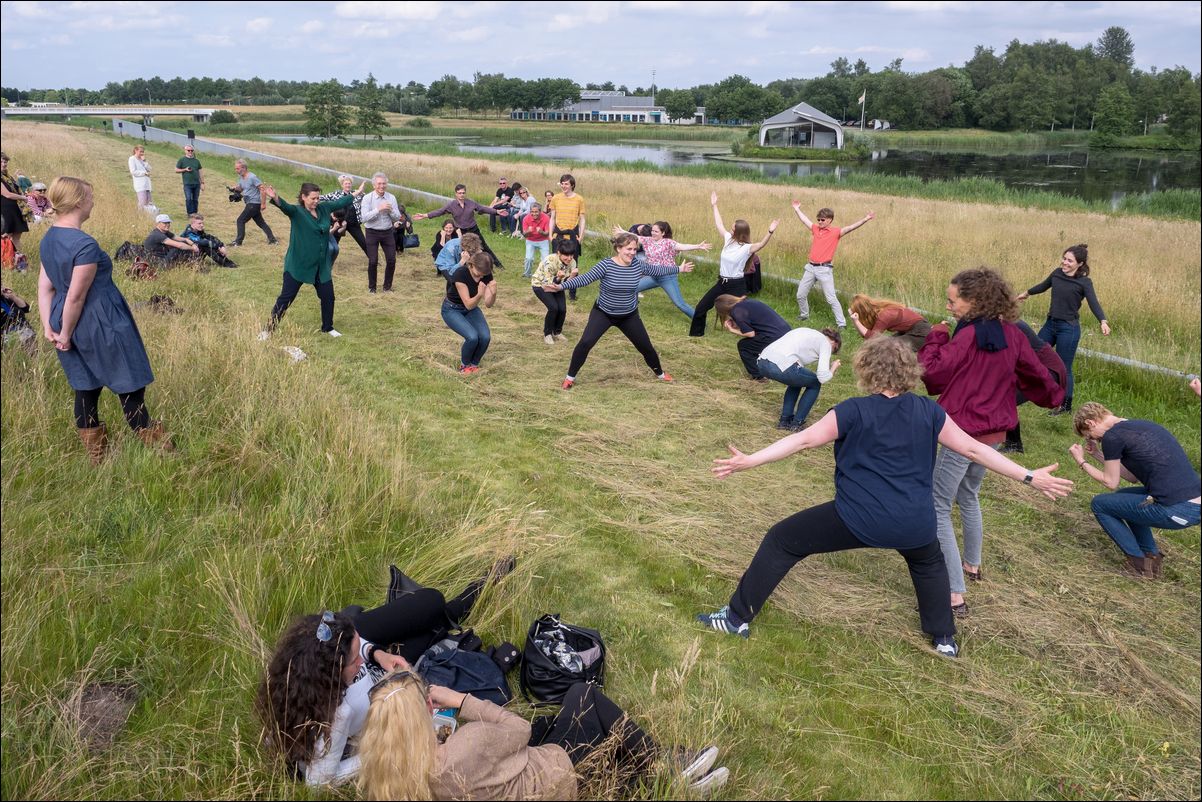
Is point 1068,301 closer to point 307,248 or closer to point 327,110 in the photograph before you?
point 307,248

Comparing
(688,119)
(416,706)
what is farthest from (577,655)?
(688,119)

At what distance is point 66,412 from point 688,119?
15869 centimetres

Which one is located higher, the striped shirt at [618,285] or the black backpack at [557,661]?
the striped shirt at [618,285]

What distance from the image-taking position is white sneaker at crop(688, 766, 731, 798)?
2768 mm

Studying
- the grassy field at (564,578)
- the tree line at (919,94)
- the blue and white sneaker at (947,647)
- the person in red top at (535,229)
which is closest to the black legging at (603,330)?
the grassy field at (564,578)

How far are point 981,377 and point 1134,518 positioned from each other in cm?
150

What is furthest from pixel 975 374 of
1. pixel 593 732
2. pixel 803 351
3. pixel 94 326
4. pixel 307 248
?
pixel 307 248

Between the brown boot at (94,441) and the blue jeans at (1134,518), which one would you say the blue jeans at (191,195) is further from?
the blue jeans at (1134,518)

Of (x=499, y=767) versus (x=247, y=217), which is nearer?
(x=499, y=767)

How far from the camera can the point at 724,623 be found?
4.02 meters

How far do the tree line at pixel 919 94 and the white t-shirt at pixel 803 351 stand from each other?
28.3 meters

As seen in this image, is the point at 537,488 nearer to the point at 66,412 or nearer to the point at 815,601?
the point at 815,601

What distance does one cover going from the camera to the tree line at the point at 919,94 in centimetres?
4756

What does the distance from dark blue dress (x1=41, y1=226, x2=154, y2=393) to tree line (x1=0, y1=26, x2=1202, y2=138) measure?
32.9 meters
